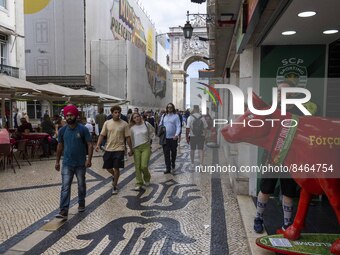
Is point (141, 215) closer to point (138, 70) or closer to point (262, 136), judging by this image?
point (262, 136)

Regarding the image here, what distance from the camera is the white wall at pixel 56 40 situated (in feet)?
84.7

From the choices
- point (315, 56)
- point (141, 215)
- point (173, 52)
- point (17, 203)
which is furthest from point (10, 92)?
point (173, 52)

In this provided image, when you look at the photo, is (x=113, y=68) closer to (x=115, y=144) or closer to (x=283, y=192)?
(x=115, y=144)

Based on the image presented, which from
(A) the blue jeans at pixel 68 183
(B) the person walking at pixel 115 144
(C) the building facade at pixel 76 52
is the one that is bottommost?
(A) the blue jeans at pixel 68 183

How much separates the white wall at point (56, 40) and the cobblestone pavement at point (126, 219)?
19614mm

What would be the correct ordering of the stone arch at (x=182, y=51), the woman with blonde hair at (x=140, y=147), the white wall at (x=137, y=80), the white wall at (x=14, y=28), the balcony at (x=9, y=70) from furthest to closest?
the stone arch at (x=182, y=51), the white wall at (x=137, y=80), the white wall at (x=14, y=28), the balcony at (x=9, y=70), the woman with blonde hair at (x=140, y=147)

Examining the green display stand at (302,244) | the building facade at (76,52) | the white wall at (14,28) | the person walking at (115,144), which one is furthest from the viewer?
the building facade at (76,52)

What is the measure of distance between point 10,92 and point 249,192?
788 cm

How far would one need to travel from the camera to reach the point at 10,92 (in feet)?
34.3

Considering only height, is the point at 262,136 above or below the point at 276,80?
below

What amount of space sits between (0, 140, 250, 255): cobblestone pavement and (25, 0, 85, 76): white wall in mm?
19614

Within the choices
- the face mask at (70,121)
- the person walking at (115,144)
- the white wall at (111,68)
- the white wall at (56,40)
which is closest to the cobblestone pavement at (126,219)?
the person walking at (115,144)

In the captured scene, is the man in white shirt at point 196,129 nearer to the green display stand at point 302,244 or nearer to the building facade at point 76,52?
the green display stand at point 302,244

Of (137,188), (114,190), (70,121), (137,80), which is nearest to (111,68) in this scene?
(137,80)
